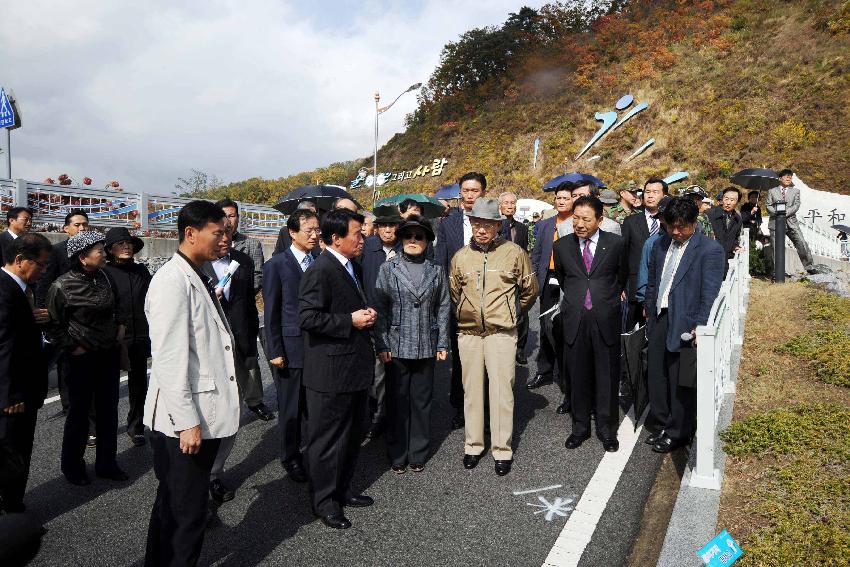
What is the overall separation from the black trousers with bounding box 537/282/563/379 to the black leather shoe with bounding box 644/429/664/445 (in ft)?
4.66

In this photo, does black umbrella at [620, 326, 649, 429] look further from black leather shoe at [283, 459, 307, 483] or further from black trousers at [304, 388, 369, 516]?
black leather shoe at [283, 459, 307, 483]

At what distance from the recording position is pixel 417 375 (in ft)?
14.7

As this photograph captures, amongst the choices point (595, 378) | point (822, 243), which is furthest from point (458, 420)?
point (822, 243)

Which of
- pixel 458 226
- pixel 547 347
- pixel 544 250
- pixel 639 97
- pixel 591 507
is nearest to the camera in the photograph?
pixel 591 507

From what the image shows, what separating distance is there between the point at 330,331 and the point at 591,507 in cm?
201

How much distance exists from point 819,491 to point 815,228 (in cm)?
1305

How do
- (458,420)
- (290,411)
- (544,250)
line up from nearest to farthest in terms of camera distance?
(290,411) → (458,420) → (544,250)

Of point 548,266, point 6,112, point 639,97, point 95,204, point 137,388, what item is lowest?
point 137,388

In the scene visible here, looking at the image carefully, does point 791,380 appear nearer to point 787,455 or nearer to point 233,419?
point 787,455

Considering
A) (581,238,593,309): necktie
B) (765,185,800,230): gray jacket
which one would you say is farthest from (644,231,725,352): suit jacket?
(765,185,800,230): gray jacket

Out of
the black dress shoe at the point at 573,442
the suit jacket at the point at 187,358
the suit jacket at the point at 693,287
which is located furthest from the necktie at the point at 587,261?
the suit jacket at the point at 187,358

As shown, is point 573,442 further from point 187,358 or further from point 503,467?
point 187,358

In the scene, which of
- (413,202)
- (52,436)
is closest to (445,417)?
(413,202)

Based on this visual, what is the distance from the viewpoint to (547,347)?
6281 mm
